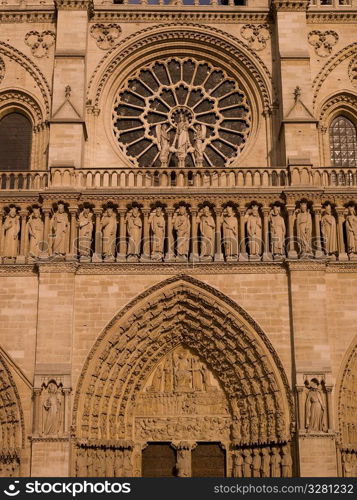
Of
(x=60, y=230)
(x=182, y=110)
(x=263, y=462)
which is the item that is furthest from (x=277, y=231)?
(x=263, y=462)

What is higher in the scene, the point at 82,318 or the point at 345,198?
the point at 345,198

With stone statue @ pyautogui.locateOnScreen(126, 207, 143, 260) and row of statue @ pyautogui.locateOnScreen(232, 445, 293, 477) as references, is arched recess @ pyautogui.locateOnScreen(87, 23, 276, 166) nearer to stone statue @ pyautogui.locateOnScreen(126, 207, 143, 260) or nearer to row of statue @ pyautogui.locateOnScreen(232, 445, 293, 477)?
stone statue @ pyautogui.locateOnScreen(126, 207, 143, 260)

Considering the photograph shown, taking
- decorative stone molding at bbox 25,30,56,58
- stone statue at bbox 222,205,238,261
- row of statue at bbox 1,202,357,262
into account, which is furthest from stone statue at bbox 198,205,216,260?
decorative stone molding at bbox 25,30,56,58

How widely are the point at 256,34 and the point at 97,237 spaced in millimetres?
5299

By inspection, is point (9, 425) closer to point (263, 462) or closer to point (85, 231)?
point (85, 231)

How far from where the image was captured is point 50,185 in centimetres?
1480

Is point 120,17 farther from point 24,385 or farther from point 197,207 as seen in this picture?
point 24,385

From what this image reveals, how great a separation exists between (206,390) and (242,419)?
0.78m

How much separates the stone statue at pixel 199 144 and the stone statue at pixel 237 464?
494 centimetres

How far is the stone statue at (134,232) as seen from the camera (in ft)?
→ 47.6

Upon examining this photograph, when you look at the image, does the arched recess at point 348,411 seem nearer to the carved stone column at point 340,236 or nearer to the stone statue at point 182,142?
the carved stone column at point 340,236

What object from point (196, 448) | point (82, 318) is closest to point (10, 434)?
point (82, 318)

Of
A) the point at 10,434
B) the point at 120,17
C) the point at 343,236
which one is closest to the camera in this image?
the point at 10,434

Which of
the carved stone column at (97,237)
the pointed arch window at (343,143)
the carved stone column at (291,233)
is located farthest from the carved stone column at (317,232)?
the carved stone column at (97,237)
